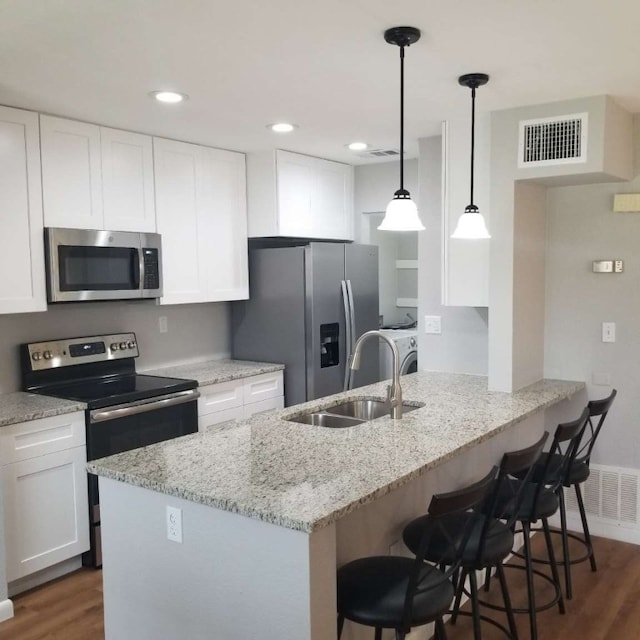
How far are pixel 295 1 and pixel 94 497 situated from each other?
99.2 inches

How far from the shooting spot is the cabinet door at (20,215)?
124 inches

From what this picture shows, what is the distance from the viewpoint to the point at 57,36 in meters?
2.23

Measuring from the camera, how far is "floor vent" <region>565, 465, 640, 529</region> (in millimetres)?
3576

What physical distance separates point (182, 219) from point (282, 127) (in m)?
0.89

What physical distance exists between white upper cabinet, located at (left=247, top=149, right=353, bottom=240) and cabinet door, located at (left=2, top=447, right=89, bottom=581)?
2012mm

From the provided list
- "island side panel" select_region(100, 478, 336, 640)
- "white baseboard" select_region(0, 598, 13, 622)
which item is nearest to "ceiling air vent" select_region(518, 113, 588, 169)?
"island side panel" select_region(100, 478, 336, 640)

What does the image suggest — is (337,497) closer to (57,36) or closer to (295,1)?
(295,1)

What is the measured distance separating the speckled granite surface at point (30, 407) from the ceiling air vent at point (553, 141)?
2532 mm

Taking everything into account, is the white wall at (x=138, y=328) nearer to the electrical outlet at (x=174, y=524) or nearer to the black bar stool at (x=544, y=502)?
the electrical outlet at (x=174, y=524)

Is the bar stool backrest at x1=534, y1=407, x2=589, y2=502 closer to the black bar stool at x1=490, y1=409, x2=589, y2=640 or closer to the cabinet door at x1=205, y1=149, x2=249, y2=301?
the black bar stool at x1=490, y1=409, x2=589, y2=640

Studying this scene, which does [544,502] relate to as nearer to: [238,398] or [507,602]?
[507,602]

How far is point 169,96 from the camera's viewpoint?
9.78ft

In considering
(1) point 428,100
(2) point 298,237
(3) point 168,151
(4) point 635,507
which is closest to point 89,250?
(3) point 168,151

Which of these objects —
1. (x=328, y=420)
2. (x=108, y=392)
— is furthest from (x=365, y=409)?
(x=108, y=392)
